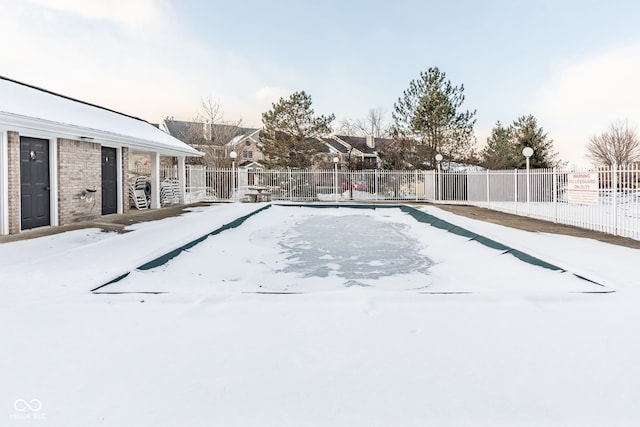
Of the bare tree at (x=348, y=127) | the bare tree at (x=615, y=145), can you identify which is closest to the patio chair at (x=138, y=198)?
the bare tree at (x=348, y=127)

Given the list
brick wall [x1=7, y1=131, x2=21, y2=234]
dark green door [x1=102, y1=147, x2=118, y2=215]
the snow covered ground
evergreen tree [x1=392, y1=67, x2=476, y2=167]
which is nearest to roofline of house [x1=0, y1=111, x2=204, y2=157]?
brick wall [x1=7, y1=131, x2=21, y2=234]

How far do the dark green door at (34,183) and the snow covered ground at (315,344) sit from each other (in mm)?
2970

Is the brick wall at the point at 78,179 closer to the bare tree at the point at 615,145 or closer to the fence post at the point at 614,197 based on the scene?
the fence post at the point at 614,197

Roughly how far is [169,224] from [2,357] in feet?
21.2

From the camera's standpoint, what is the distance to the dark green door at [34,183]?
302 inches

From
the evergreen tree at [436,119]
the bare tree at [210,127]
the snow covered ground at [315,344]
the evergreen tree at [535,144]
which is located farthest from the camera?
the bare tree at [210,127]

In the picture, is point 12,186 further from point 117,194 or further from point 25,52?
point 25,52

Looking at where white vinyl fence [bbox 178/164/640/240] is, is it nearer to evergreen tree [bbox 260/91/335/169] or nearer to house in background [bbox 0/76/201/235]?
evergreen tree [bbox 260/91/335/169]

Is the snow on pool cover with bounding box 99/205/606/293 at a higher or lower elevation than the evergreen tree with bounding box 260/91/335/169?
lower

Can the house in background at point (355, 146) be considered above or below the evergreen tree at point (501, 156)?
above

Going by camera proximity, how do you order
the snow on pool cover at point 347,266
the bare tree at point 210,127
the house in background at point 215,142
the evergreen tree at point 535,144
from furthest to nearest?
the bare tree at point 210,127
the house in background at point 215,142
the evergreen tree at point 535,144
the snow on pool cover at point 347,266

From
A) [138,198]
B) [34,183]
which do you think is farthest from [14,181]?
[138,198]

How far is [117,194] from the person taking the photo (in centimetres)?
1112

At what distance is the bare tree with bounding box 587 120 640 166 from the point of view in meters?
31.4
